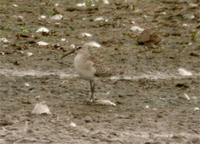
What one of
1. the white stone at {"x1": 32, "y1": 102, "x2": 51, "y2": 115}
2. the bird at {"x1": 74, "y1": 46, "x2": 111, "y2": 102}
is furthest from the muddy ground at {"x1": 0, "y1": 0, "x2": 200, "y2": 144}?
the bird at {"x1": 74, "y1": 46, "x2": 111, "y2": 102}

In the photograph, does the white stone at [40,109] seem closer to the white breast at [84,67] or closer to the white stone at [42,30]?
the white breast at [84,67]

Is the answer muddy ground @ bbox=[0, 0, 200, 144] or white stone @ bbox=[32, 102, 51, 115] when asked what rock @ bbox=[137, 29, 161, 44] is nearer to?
muddy ground @ bbox=[0, 0, 200, 144]

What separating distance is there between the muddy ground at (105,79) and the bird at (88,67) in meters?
0.32

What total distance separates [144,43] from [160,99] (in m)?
3.15

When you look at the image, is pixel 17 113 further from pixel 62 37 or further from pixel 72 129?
pixel 62 37

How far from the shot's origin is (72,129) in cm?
861

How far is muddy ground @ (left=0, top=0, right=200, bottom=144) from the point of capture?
341 inches

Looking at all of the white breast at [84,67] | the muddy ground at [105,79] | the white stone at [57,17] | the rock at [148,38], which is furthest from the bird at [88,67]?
the white stone at [57,17]

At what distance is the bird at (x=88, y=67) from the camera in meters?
10.0

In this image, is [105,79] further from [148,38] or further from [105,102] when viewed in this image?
[148,38]

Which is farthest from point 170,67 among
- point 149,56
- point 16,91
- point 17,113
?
point 17,113

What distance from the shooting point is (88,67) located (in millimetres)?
10008

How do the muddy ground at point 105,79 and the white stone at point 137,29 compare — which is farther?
the white stone at point 137,29

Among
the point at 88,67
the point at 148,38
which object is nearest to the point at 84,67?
the point at 88,67
